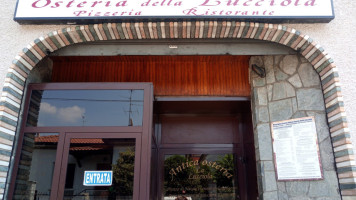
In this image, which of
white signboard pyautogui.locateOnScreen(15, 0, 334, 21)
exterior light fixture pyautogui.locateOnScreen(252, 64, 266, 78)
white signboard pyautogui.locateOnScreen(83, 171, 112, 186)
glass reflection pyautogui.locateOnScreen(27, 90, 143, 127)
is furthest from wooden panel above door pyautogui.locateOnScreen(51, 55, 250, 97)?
white signboard pyautogui.locateOnScreen(83, 171, 112, 186)

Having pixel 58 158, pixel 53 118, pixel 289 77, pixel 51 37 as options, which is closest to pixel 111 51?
pixel 51 37

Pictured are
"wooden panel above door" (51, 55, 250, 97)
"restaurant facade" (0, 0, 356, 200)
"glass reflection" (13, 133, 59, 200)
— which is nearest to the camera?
"restaurant facade" (0, 0, 356, 200)

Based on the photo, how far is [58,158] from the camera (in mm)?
3566

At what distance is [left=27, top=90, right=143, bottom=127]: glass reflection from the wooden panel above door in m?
0.69

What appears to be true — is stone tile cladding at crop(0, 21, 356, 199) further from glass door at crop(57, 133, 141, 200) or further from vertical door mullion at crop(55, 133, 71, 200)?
glass door at crop(57, 133, 141, 200)

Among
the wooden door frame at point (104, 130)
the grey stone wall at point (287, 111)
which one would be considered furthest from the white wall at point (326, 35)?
the wooden door frame at point (104, 130)

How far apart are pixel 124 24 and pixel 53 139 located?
175cm

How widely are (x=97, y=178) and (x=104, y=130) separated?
607 mm

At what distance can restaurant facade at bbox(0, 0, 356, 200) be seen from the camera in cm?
340

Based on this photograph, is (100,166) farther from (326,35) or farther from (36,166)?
(326,35)

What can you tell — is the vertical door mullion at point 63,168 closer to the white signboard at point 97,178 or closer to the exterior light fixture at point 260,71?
the white signboard at point 97,178

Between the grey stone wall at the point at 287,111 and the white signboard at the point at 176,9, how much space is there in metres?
0.79

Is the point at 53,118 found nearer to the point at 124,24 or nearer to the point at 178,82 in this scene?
the point at 124,24

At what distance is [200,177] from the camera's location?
4855mm
